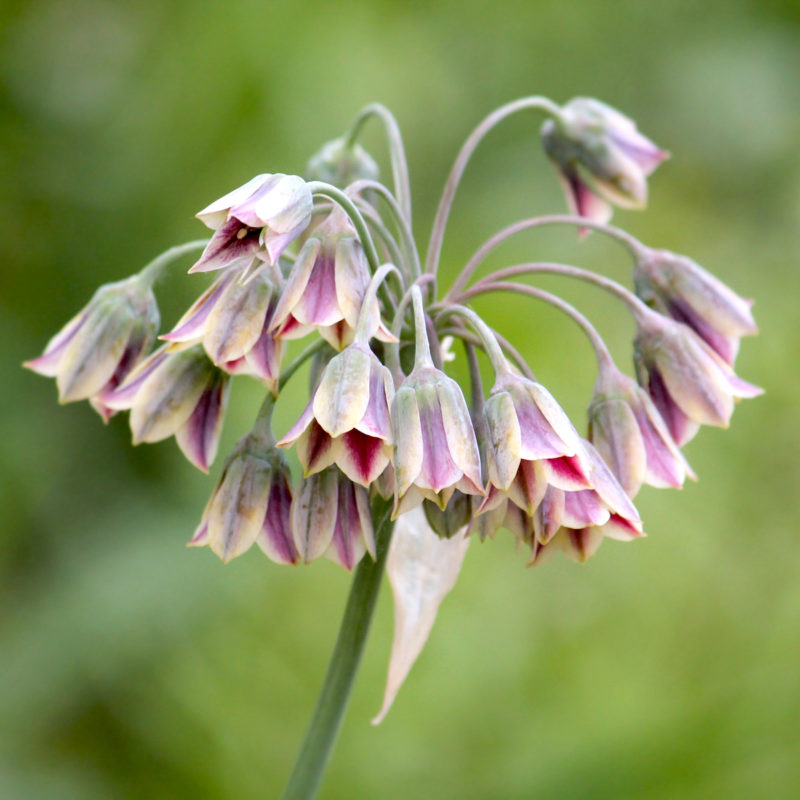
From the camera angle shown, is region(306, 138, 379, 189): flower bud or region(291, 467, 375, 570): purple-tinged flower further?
region(306, 138, 379, 189): flower bud

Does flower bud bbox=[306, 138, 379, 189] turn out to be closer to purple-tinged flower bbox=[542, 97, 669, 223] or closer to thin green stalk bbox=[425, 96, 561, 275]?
thin green stalk bbox=[425, 96, 561, 275]

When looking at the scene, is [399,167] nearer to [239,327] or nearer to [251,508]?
A: [239,327]

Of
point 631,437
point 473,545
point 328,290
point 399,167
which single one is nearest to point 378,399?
point 328,290

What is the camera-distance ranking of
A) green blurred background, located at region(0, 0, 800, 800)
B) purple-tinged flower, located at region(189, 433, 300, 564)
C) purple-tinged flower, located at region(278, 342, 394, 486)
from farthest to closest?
green blurred background, located at region(0, 0, 800, 800)
purple-tinged flower, located at region(189, 433, 300, 564)
purple-tinged flower, located at region(278, 342, 394, 486)

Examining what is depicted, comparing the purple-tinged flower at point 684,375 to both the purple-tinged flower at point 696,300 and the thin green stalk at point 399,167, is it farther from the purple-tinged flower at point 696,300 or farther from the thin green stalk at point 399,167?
the thin green stalk at point 399,167

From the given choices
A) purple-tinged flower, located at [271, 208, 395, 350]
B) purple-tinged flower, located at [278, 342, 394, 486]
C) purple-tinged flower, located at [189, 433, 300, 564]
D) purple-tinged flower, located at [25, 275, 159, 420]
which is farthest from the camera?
purple-tinged flower, located at [25, 275, 159, 420]

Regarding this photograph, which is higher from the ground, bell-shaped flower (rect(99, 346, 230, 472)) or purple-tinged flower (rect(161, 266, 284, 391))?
purple-tinged flower (rect(161, 266, 284, 391))

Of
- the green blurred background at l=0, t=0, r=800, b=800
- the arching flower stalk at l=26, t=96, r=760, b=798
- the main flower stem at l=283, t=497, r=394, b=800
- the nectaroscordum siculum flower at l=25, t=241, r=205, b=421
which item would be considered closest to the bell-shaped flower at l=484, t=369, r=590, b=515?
the arching flower stalk at l=26, t=96, r=760, b=798

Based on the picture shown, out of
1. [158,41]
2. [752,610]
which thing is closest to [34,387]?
[158,41]
